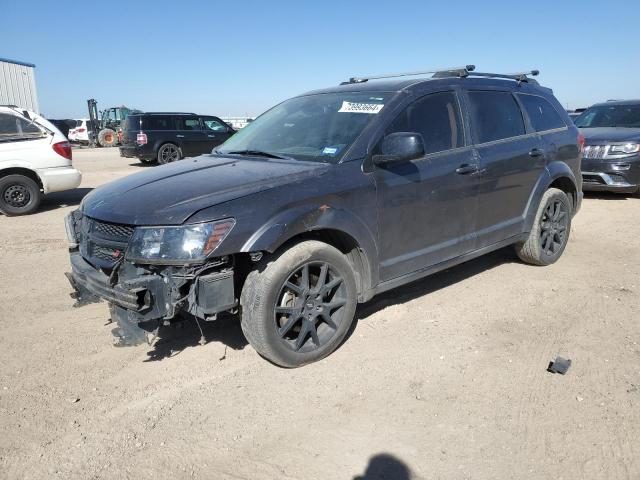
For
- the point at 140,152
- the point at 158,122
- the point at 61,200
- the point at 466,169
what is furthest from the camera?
the point at 158,122

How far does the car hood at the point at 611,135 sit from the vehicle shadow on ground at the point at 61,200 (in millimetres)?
9594

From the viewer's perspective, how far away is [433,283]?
5.04 m

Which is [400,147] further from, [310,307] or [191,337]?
[191,337]

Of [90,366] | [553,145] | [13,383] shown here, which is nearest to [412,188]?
[553,145]

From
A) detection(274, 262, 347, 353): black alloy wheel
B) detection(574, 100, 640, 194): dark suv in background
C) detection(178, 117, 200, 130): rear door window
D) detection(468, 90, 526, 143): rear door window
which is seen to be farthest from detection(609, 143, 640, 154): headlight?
detection(178, 117, 200, 130): rear door window

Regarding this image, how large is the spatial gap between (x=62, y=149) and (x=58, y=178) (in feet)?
1.66

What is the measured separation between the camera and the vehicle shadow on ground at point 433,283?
176 inches

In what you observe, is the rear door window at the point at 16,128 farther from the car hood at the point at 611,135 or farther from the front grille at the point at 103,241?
the car hood at the point at 611,135

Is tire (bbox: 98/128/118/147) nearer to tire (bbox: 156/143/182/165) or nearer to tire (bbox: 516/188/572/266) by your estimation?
tire (bbox: 156/143/182/165)

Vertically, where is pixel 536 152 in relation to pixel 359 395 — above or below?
A: above

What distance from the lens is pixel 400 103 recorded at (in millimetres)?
3910

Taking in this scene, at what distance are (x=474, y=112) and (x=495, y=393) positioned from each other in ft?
7.94

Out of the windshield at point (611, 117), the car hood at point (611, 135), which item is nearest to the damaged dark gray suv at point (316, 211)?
the car hood at point (611, 135)

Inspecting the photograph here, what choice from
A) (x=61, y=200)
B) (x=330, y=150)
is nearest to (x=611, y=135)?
(x=330, y=150)
